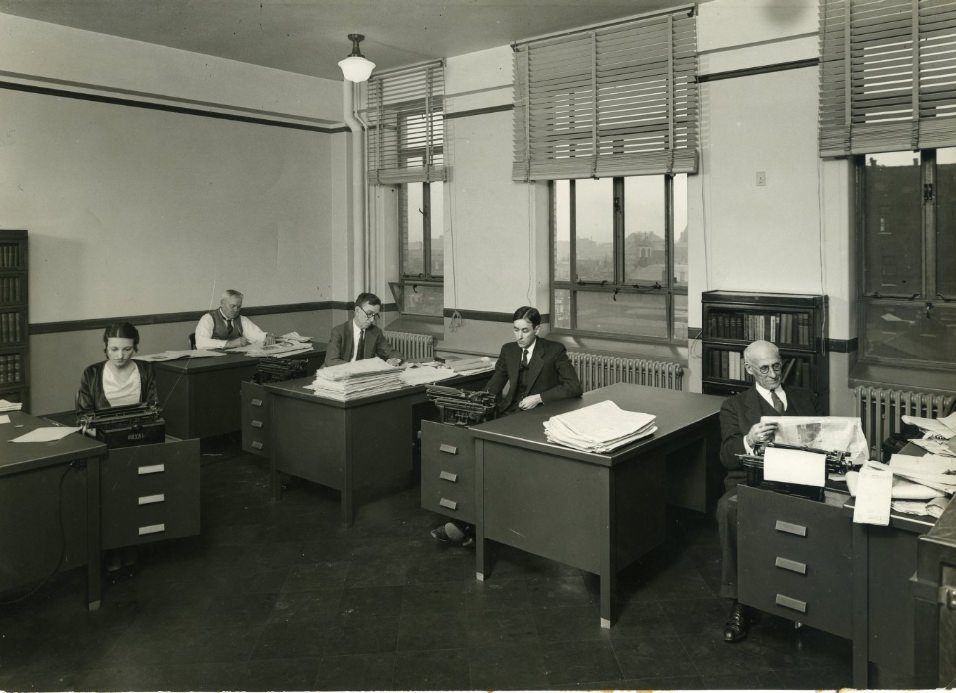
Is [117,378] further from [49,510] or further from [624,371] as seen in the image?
[624,371]

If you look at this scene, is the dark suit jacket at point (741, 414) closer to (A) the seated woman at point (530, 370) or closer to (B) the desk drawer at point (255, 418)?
(A) the seated woman at point (530, 370)

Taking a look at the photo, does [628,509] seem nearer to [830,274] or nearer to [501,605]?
[501,605]

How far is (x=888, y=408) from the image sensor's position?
4.66m

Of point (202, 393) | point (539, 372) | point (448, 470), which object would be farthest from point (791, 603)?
A: point (202, 393)

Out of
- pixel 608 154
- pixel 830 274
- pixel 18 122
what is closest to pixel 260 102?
pixel 18 122

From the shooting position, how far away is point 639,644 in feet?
9.67

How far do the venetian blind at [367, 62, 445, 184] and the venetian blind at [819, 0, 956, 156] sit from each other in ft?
11.4

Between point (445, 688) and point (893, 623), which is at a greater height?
point (893, 623)

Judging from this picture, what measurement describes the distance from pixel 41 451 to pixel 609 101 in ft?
15.2

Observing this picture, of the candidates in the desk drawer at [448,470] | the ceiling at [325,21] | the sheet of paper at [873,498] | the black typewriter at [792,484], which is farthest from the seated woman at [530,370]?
the ceiling at [325,21]

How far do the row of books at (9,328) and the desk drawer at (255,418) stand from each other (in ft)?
6.53

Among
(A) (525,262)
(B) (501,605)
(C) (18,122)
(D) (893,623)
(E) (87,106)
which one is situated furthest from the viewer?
(A) (525,262)

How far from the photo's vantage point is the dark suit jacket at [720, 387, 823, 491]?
3268mm

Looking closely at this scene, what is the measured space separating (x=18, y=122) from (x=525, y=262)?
4.13 meters
